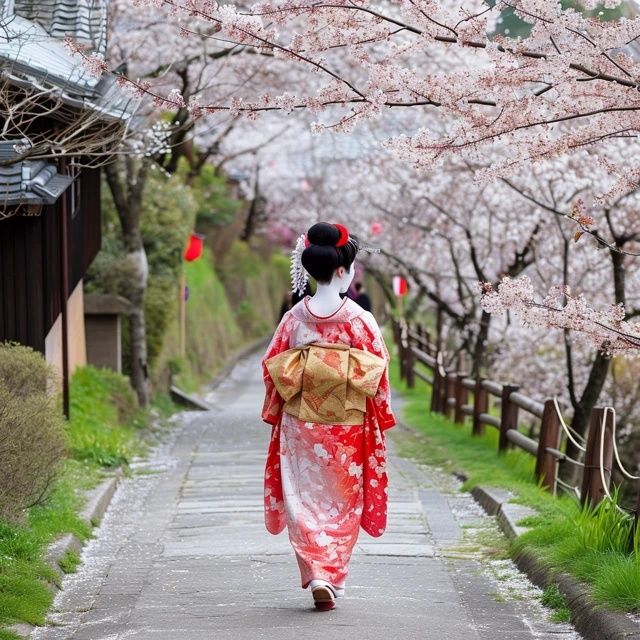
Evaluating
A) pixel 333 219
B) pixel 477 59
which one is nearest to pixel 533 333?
pixel 477 59

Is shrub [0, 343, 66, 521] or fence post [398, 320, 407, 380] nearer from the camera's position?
shrub [0, 343, 66, 521]

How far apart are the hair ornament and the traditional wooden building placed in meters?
1.75

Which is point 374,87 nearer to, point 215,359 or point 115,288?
point 115,288

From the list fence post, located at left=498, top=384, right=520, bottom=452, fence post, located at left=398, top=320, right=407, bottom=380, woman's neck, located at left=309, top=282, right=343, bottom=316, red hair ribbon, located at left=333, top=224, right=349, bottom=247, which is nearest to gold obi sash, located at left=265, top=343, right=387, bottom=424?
woman's neck, located at left=309, top=282, right=343, bottom=316

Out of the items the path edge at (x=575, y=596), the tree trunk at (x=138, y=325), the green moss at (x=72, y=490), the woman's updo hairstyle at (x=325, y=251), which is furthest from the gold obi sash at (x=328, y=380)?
the tree trunk at (x=138, y=325)

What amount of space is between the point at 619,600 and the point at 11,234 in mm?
6990

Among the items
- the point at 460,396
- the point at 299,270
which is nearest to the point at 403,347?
the point at 460,396

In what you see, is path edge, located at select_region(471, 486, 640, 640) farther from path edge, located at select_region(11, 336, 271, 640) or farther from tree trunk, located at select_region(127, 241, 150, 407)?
tree trunk, located at select_region(127, 241, 150, 407)

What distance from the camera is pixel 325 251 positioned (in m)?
6.22

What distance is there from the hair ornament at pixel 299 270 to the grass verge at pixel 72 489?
2.23m

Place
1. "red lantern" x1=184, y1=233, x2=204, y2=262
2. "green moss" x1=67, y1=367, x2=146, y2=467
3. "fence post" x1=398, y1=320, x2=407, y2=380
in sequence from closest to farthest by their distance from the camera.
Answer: "green moss" x1=67, y1=367, x2=146, y2=467 < "red lantern" x1=184, y1=233, x2=204, y2=262 < "fence post" x1=398, y1=320, x2=407, y2=380

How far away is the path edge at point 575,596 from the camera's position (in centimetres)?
531

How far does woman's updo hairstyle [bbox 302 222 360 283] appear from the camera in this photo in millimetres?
6215

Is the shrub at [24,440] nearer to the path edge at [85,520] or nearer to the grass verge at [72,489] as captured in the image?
the grass verge at [72,489]
